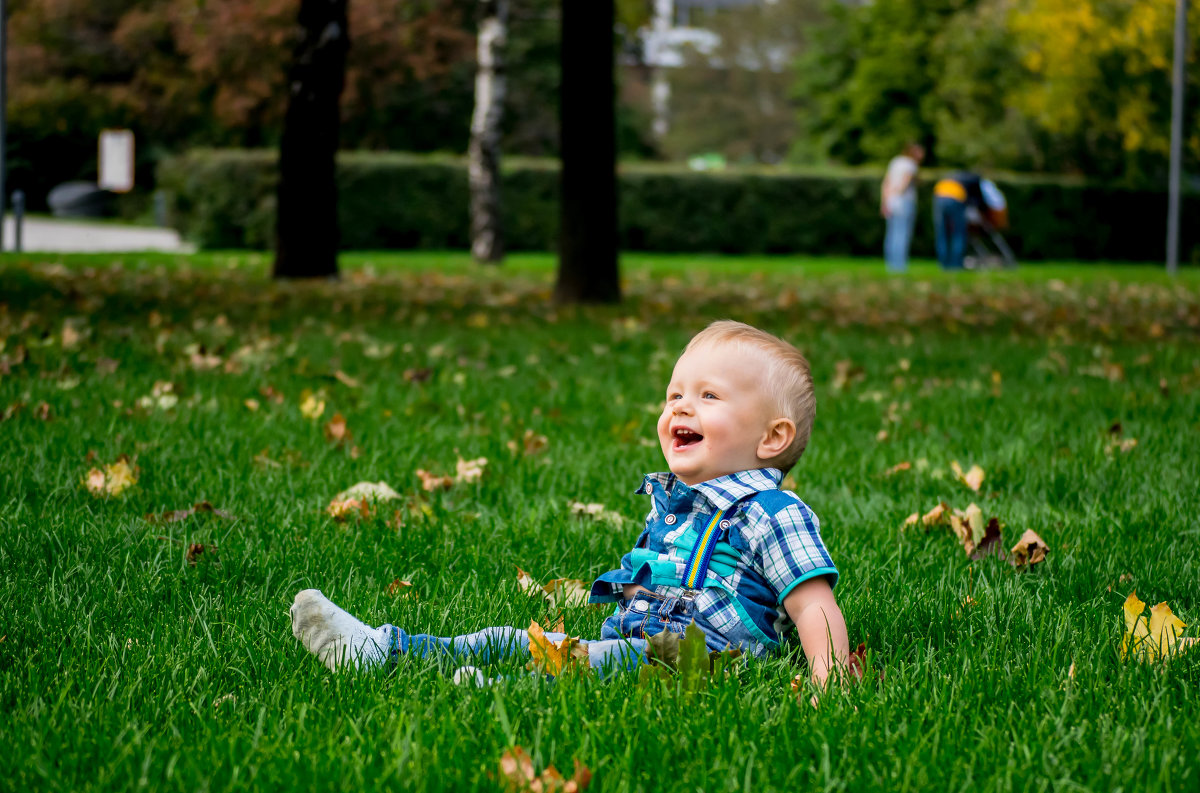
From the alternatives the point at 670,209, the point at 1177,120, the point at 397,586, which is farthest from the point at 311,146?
the point at 1177,120

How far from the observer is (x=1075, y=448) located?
4734mm

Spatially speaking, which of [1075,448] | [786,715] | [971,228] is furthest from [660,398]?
[971,228]

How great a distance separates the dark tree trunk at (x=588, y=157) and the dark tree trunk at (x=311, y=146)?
3466 mm

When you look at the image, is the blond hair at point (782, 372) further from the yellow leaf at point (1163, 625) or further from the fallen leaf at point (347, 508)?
the fallen leaf at point (347, 508)

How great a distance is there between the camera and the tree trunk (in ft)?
64.4

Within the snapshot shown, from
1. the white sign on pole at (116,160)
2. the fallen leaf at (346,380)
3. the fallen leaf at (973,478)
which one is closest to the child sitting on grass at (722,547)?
the fallen leaf at (973,478)

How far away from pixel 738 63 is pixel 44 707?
80.4 m

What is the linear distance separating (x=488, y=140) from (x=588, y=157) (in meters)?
8.77

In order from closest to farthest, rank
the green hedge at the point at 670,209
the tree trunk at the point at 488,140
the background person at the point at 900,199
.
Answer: the background person at the point at 900,199, the tree trunk at the point at 488,140, the green hedge at the point at 670,209

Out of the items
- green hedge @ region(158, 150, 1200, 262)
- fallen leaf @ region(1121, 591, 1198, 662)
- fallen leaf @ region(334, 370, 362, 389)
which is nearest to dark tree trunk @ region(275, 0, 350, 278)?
green hedge @ region(158, 150, 1200, 262)

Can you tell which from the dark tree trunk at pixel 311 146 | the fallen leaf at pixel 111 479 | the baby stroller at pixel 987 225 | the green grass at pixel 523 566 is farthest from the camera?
the baby stroller at pixel 987 225

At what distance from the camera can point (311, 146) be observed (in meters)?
14.2

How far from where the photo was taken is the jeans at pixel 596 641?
93.6 inches

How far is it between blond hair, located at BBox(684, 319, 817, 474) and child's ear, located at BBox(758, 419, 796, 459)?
0.6 inches
